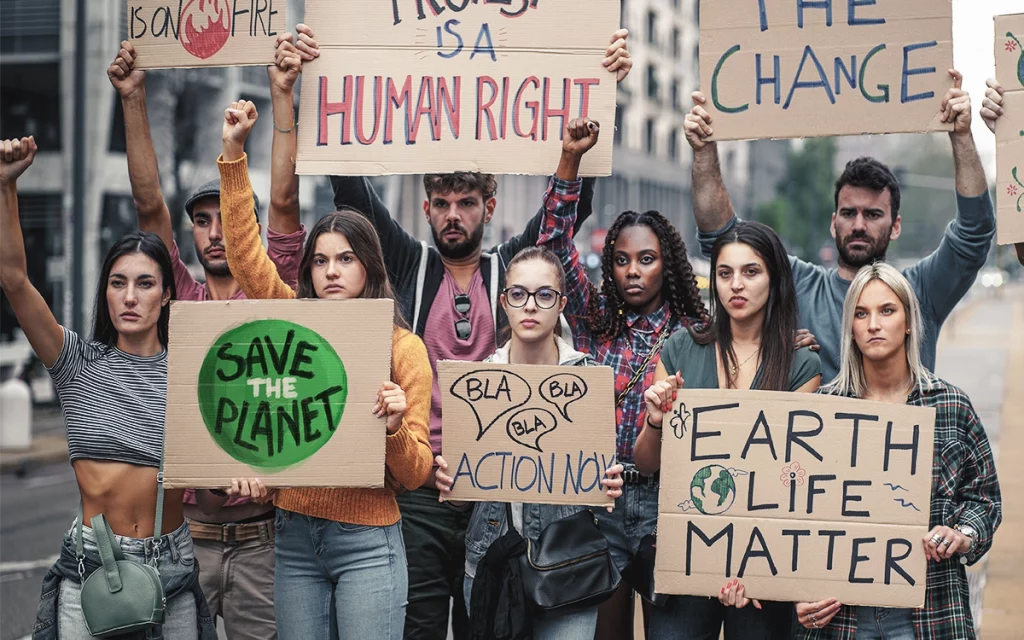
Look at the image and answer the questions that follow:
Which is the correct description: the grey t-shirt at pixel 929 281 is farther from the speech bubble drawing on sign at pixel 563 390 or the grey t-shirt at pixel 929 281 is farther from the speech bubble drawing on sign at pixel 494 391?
the speech bubble drawing on sign at pixel 494 391

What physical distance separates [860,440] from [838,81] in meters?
1.34

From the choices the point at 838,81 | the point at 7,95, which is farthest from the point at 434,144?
the point at 7,95

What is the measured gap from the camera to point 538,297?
3816 mm

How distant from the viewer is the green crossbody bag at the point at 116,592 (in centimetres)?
342

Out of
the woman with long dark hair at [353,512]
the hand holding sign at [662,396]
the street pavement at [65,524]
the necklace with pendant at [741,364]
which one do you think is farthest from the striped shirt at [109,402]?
the street pavement at [65,524]

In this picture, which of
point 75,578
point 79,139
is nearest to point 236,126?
point 75,578

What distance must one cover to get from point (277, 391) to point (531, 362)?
842 mm

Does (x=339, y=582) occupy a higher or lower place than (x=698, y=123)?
lower

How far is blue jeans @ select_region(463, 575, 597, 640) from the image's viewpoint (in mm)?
3684

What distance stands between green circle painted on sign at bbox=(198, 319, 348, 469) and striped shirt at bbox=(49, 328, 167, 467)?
209 mm

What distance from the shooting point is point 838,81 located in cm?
409

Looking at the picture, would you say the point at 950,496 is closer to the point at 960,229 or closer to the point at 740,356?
the point at 740,356

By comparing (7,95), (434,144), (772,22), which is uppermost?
(7,95)

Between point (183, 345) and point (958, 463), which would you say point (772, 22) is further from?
point (183, 345)
